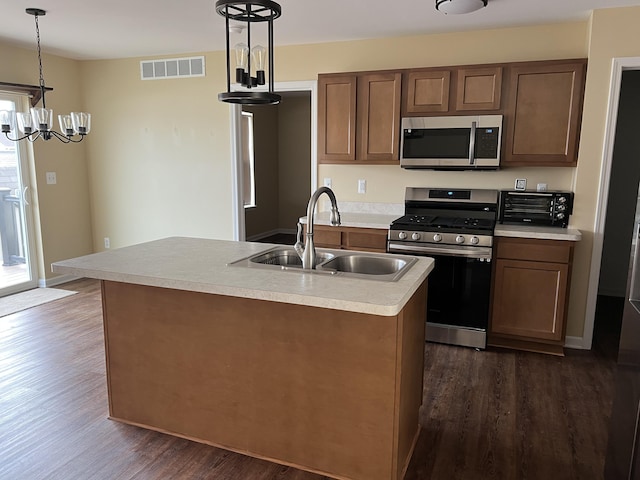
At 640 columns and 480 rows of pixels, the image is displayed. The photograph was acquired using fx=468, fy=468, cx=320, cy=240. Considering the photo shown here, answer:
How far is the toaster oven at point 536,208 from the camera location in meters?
3.50

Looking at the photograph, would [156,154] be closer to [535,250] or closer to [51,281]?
[51,281]

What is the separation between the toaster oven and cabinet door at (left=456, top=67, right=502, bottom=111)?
721 mm

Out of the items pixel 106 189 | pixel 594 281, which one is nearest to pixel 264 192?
pixel 106 189

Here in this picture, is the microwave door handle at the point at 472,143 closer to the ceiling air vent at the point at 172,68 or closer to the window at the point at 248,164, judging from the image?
the ceiling air vent at the point at 172,68

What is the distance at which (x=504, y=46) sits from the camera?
3.71 metres


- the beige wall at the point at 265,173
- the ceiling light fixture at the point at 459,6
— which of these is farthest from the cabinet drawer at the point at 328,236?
the beige wall at the point at 265,173

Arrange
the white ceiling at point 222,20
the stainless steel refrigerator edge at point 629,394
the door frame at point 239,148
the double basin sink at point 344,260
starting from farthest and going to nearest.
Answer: the door frame at point 239,148, the white ceiling at point 222,20, the double basin sink at point 344,260, the stainless steel refrigerator edge at point 629,394

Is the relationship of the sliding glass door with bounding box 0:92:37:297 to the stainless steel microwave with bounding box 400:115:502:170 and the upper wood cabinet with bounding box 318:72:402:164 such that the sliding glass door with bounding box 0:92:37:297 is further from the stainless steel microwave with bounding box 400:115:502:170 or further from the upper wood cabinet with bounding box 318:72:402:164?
the stainless steel microwave with bounding box 400:115:502:170

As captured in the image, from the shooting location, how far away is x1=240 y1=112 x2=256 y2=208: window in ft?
23.8

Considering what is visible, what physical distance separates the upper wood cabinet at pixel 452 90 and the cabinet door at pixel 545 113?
0.44ft

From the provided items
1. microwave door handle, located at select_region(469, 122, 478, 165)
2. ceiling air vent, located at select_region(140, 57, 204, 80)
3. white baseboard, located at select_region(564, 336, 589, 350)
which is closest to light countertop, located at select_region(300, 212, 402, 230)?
microwave door handle, located at select_region(469, 122, 478, 165)

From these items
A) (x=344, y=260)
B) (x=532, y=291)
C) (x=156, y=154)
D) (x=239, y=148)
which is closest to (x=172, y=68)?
(x=156, y=154)

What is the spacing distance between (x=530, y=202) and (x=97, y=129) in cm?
464

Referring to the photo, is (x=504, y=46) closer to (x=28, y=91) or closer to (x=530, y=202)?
(x=530, y=202)
